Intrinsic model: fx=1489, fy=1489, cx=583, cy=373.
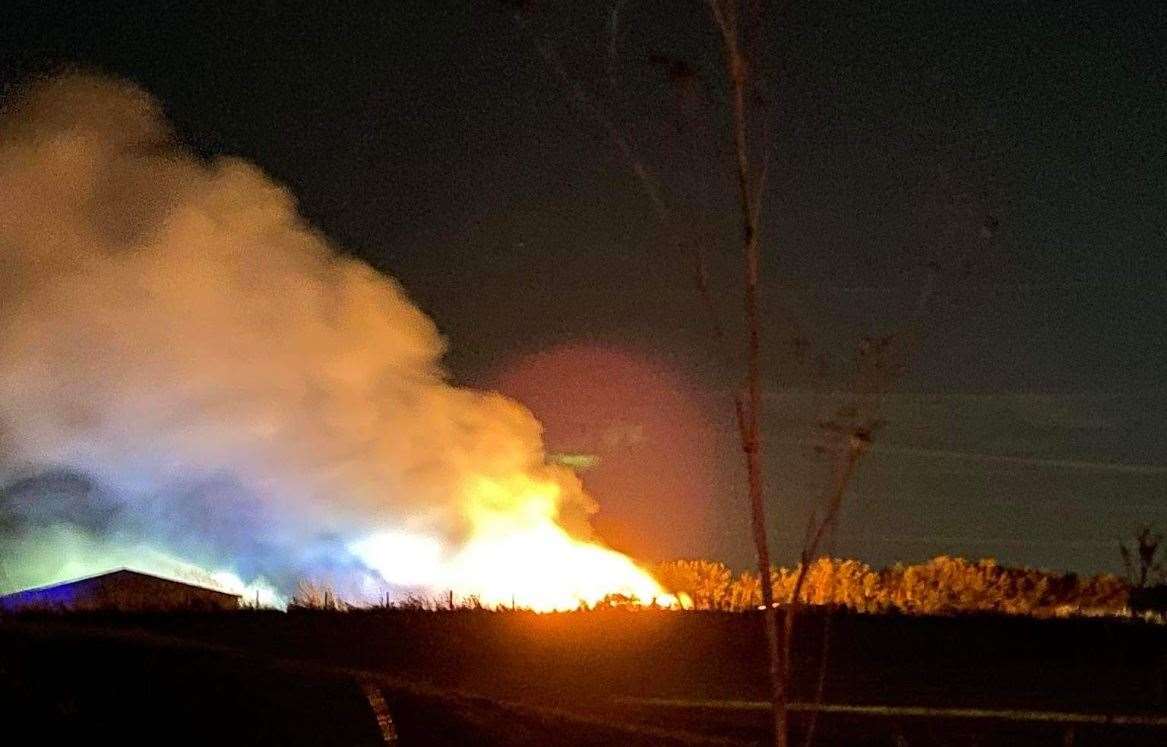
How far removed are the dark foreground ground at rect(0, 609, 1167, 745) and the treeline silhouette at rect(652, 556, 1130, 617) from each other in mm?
1413

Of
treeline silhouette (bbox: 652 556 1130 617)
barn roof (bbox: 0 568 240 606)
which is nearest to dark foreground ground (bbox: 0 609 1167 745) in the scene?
treeline silhouette (bbox: 652 556 1130 617)

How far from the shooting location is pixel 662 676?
13.9 metres

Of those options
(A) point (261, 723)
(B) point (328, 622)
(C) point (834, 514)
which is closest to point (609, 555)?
(B) point (328, 622)

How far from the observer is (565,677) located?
44.2 ft

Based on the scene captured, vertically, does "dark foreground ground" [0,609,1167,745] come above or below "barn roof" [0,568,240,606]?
below

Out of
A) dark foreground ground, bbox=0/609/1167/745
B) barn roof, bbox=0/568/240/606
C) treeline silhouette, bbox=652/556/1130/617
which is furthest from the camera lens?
barn roof, bbox=0/568/240/606

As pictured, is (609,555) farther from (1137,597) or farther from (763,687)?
(763,687)

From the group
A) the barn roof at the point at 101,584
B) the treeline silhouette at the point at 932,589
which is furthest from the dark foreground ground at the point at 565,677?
the barn roof at the point at 101,584

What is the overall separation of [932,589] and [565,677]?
13220 millimetres

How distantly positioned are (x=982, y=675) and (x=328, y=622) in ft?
21.3

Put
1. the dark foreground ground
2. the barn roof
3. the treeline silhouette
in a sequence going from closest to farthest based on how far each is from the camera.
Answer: the dark foreground ground < the treeline silhouette < the barn roof

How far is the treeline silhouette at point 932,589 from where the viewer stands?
18422 millimetres

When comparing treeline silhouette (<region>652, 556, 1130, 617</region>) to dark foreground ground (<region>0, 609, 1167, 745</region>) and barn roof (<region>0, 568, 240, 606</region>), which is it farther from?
barn roof (<region>0, 568, 240, 606</region>)

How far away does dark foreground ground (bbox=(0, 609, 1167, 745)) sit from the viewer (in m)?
9.81
